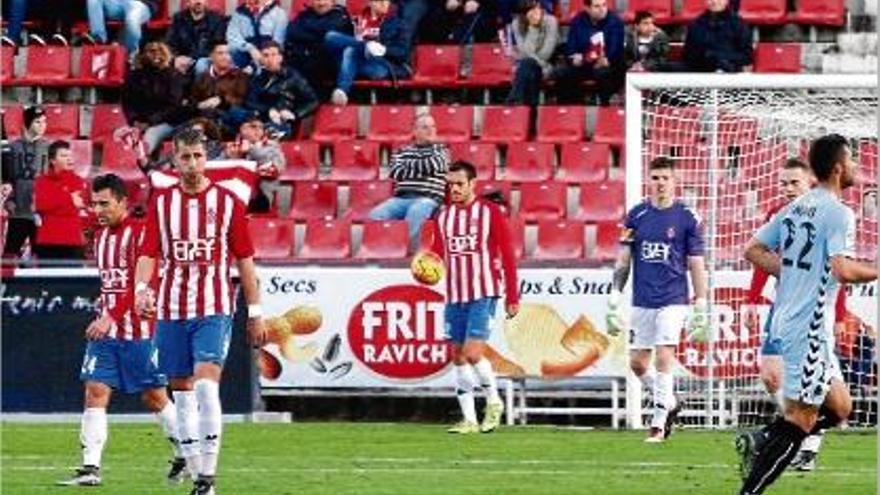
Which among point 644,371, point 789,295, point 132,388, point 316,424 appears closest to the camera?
point 789,295

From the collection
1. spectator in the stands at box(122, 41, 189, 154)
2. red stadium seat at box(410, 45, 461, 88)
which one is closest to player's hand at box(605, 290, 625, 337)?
red stadium seat at box(410, 45, 461, 88)

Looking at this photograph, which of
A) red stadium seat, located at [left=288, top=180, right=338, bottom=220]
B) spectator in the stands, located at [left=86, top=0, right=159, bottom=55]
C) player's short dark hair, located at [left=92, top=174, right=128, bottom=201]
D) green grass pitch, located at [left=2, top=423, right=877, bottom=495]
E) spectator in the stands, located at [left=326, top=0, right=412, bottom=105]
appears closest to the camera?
green grass pitch, located at [left=2, top=423, right=877, bottom=495]

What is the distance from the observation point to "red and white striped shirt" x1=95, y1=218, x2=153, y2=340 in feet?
58.2

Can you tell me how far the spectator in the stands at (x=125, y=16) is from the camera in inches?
1196

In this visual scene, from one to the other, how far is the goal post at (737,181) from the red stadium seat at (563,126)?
3902 millimetres

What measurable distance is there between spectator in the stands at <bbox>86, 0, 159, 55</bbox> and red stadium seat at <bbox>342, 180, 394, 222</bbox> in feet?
12.0

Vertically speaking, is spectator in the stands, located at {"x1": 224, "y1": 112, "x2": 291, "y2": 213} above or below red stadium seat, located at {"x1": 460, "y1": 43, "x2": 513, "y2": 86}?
below

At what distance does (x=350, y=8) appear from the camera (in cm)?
3058

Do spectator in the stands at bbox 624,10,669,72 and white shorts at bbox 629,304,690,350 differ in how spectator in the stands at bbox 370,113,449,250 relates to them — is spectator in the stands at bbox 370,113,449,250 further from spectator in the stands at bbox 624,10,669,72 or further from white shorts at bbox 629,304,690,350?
white shorts at bbox 629,304,690,350

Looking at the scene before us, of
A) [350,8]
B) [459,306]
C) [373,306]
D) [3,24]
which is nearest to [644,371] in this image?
[459,306]

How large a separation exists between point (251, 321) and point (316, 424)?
26.4 ft

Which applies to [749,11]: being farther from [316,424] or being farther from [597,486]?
[597,486]

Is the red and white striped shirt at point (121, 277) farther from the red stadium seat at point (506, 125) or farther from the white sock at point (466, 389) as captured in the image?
the red stadium seat at point (506, 125)

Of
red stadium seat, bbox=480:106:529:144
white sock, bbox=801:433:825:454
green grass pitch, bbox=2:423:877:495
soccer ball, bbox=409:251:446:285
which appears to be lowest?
green grass pitch, bbox=2:423:877:495
